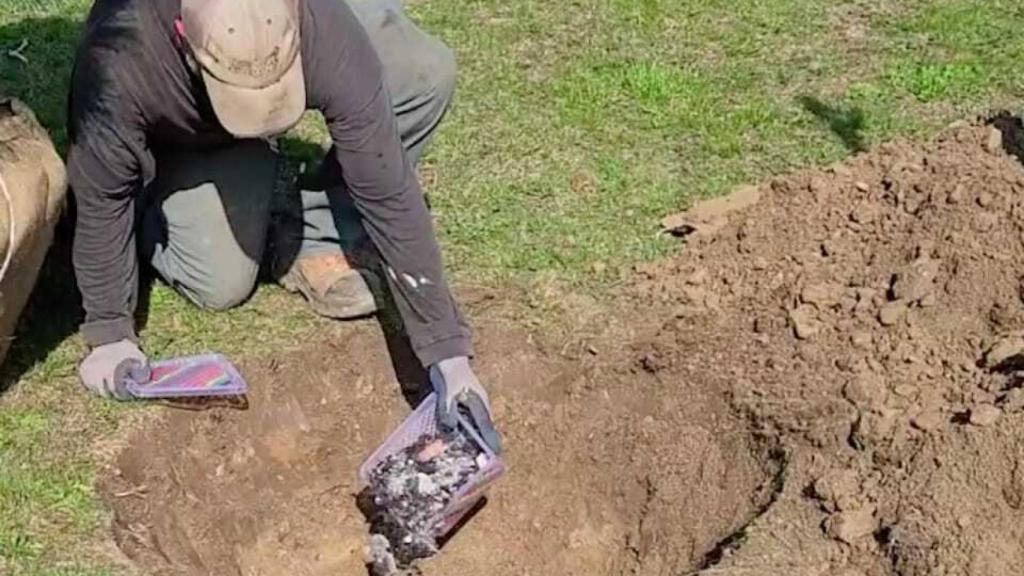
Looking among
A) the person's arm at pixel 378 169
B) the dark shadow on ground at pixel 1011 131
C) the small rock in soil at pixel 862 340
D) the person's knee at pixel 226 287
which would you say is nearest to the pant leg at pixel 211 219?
the person's knee at pixel 226 287

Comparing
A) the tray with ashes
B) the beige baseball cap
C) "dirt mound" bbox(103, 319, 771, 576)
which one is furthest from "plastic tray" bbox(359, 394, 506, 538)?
the beige baseball cap

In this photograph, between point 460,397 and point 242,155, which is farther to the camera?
point 242,155

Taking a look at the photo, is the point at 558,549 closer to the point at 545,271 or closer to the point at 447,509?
the point at 447,509

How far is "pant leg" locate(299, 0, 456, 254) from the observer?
5.21 meters

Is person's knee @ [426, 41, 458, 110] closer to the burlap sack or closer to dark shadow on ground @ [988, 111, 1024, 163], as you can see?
the burlap sack

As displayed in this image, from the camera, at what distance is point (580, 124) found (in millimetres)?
6344

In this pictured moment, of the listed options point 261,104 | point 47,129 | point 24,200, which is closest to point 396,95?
point 261,104

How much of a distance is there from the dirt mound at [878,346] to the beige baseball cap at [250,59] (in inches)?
60.4

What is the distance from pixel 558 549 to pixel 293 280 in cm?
125

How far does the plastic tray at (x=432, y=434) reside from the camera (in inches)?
182

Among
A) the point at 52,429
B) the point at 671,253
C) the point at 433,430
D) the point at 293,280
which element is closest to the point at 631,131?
the point at 671,253

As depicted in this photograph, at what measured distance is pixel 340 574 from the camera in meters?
5.09

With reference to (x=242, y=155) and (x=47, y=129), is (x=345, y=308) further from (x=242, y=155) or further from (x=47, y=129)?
(x=47, y=129)

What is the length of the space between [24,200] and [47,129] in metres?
1.73
